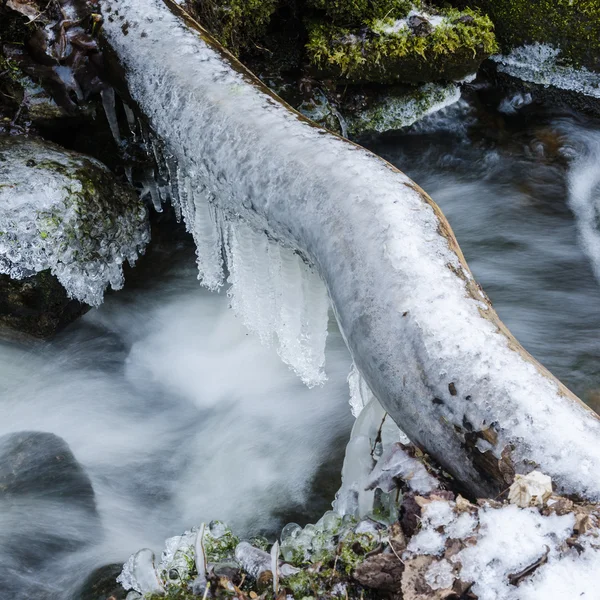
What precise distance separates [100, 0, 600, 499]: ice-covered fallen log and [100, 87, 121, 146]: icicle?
1.46ft

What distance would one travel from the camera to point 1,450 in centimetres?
344

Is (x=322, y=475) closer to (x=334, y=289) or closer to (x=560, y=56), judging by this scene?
(x=334, y=289)

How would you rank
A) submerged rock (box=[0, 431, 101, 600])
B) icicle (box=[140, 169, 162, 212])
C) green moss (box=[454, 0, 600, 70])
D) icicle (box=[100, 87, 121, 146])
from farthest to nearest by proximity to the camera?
1. green moss (box=[454, 0, 600, 70])
2. icicle (box=[140, 169, 162, 212])
3. icicle (box=[100, 87, 121, 146])
4. submerged rock (box=[0, 431, 101, 600])

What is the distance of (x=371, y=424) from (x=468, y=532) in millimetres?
841

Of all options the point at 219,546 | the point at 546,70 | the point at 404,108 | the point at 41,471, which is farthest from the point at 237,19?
the point at 219,546

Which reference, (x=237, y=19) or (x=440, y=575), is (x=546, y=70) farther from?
(x=440, y=575)

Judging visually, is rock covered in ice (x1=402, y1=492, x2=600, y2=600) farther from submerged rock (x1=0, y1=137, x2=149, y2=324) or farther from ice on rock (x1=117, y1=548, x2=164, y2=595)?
submerged rock (x1=0, y1=137, x2=149, y2=324)

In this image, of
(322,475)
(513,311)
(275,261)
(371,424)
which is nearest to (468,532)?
(371,424)

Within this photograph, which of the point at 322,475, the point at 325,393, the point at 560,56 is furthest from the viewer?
the point at 560,56

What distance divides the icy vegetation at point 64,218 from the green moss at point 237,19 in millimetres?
1270

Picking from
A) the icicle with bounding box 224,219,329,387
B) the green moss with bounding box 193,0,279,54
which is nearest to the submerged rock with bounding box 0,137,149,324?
the icicle with bounding box 224,219,329,387

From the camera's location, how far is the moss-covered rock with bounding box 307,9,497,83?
458 centimetres

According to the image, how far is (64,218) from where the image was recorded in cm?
336

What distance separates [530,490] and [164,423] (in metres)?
2.71
